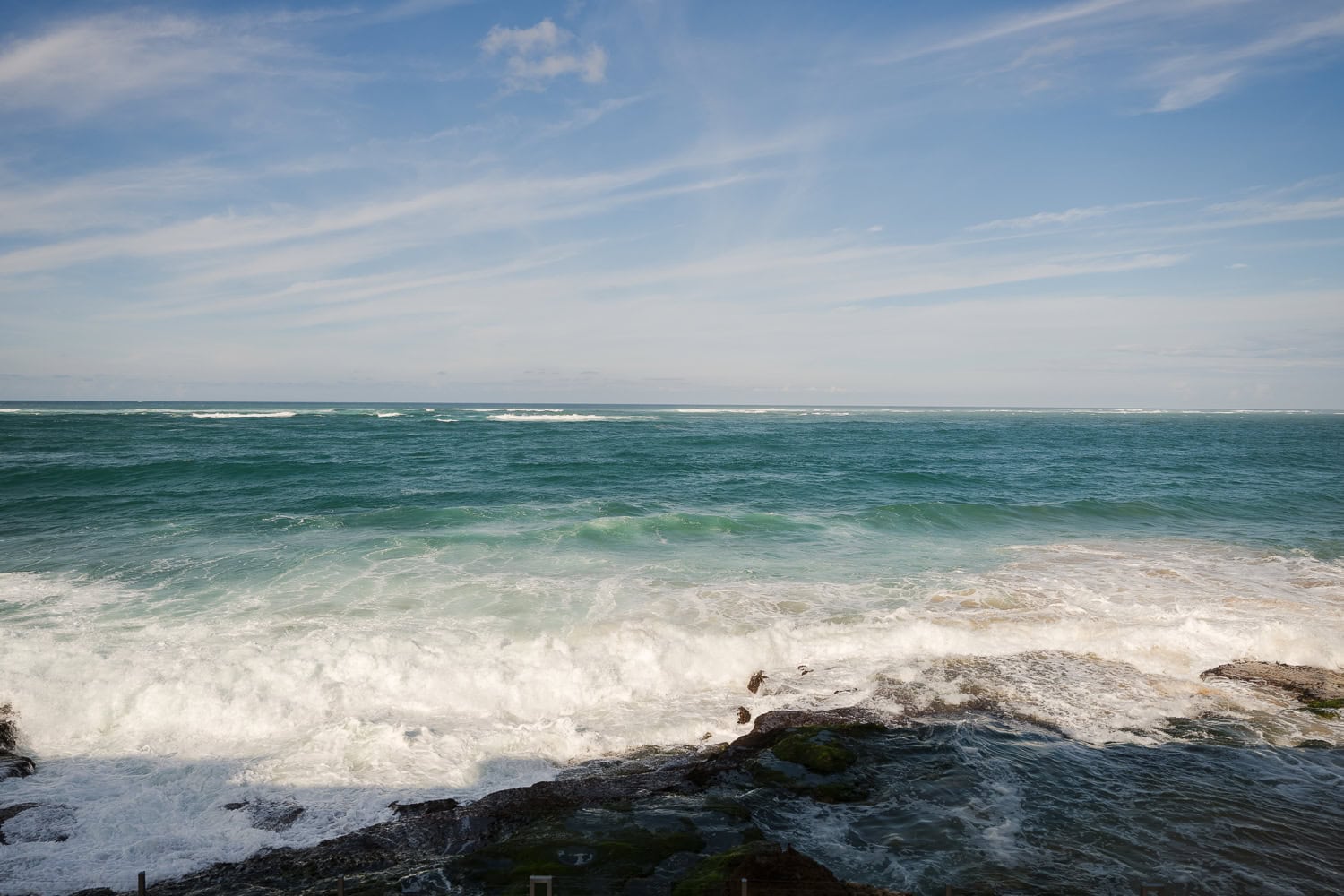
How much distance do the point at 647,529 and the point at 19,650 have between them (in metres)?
13.8

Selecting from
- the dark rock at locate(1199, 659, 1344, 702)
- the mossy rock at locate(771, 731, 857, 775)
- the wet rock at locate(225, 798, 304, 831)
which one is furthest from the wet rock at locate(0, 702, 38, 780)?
the dark rock at locate(1199, 659, 1344, 702)

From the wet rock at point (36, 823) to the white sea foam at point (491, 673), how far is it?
121 mm

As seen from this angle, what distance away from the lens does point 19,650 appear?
984cm

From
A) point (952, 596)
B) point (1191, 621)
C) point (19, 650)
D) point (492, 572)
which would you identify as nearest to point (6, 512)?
point (19, 650)

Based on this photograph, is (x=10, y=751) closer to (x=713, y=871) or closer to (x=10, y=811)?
(x=10, y=811)

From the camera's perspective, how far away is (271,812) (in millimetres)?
6516

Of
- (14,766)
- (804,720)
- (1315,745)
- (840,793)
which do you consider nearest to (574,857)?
(840,793)

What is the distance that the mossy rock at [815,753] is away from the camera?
22.8 ft

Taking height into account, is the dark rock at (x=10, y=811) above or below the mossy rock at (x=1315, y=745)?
below

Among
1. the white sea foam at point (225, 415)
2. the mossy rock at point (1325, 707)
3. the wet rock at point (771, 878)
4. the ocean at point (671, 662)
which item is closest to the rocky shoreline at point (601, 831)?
the wet rock at point (771, 878)

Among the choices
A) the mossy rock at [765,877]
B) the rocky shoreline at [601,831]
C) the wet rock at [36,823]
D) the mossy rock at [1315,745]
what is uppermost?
the mossy rock at [765,877]

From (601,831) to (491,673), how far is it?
452cm

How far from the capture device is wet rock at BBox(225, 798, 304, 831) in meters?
6.32

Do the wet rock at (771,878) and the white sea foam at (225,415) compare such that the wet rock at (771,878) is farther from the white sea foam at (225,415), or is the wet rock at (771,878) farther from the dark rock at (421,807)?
the white sea foam at (225,415)
